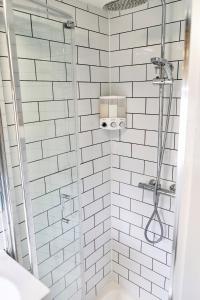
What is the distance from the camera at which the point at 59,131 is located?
53.6 inches

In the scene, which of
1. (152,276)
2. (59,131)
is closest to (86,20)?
(59,131)

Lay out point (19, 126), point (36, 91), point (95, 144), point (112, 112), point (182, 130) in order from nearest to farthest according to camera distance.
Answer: point (182, 130) → point (19, 126) → point (36, 91) → point (112, 112) → point (95, 144)

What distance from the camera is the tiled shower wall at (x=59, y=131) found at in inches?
45.8

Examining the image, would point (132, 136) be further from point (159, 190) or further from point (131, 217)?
point (131, 217)

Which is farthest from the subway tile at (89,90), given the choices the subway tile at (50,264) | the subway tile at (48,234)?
the subway tile at (50,264)

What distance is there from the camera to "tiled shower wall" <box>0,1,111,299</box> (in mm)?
1163

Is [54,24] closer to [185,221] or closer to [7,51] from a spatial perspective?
[7,51]

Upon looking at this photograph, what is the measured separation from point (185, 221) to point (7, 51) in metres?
1.02

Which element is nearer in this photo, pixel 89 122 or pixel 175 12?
pixel 175 12

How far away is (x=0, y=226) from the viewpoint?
1157 mm

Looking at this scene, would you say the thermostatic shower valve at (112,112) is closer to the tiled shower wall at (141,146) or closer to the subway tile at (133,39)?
the tiled shower wall at (141,146)

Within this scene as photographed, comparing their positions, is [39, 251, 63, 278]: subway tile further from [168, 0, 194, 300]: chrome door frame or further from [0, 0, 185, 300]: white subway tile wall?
[168, 0, 194, 300]: chrome door frame

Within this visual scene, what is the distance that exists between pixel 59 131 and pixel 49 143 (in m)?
0.09

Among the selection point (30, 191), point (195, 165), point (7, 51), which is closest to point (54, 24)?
point (7, 51)
